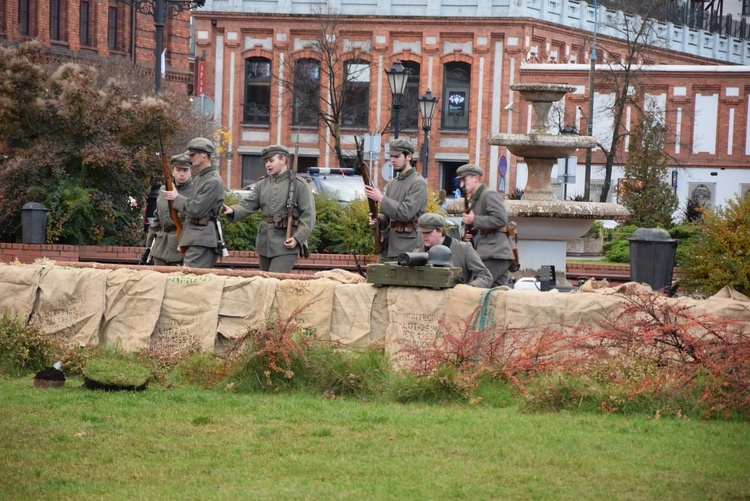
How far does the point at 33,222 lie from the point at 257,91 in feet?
131

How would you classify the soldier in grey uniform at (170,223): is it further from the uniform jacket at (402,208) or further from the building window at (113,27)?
the building window at (113,27)

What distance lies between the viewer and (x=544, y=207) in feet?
56.2

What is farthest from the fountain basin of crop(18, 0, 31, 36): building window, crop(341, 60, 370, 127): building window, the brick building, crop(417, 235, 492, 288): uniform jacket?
crop(341, 60, 370, 127): building window

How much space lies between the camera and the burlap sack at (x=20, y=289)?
11492mm

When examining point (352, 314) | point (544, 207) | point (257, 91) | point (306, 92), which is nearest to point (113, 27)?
point (306, 92)

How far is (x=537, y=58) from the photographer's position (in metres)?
56.8

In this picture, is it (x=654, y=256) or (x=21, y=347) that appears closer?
(x=21, y=347)

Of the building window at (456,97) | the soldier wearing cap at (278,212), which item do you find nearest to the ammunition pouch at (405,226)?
the soldier wearing cap at (278,212)

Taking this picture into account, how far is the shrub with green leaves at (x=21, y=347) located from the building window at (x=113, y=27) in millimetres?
39218

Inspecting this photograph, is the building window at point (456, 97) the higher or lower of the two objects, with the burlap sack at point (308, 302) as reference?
higher

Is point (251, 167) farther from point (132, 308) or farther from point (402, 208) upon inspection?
point (132, 308)

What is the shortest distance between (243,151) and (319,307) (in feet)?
153

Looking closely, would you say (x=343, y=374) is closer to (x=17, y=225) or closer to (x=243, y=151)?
(x=17, y=225)

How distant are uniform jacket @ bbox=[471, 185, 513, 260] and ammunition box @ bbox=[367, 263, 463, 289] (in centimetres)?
202
